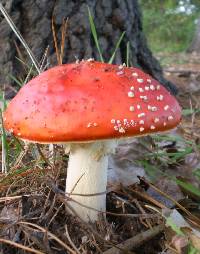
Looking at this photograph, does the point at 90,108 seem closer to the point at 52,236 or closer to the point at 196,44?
the point at 52,236

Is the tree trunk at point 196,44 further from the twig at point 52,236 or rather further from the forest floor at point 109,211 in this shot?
the twig at point 52,236

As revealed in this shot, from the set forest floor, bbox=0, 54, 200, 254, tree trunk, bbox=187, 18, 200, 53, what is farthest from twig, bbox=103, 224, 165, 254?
tree trunk, bbox=187, 18, 200, 53

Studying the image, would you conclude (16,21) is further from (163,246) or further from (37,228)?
(163,246)

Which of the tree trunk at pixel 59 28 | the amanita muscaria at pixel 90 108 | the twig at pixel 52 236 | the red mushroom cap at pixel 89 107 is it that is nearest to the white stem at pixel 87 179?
the amanita muscaria at pixel 90 108

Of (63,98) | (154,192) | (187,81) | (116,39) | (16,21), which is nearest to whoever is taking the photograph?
(63,98)

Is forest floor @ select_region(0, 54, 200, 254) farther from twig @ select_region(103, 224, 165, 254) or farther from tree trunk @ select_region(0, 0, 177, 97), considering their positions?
tree trunk @ select_region(0, 0, 177, 97)

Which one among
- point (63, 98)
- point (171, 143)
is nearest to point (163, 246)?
point (63, 98)
